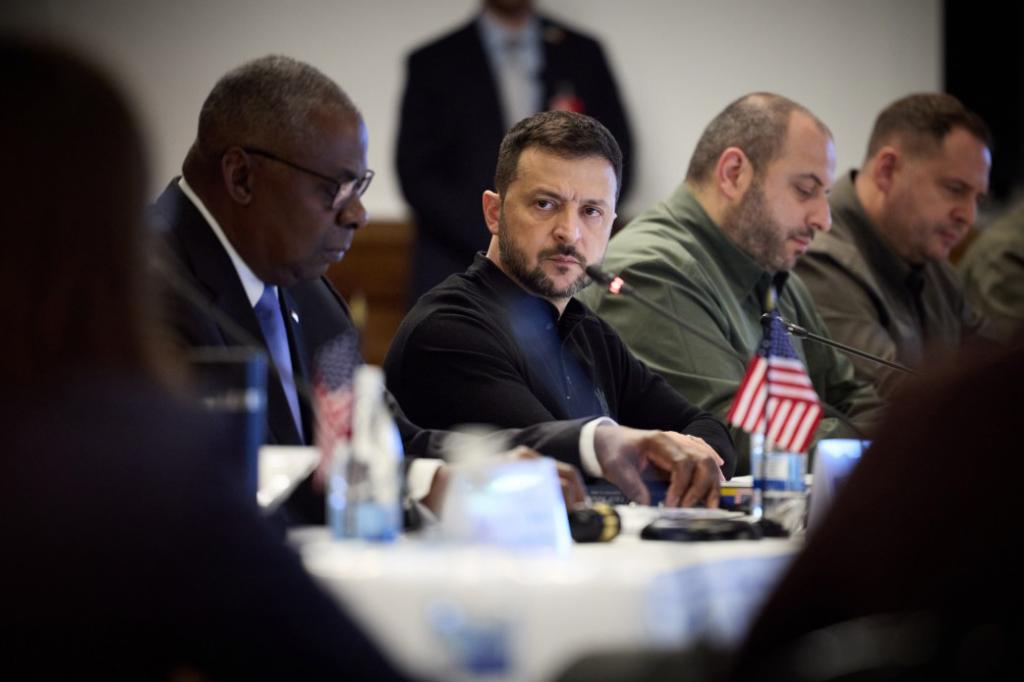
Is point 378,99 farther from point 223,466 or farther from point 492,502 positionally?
point 223,466

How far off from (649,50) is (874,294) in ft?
7.63

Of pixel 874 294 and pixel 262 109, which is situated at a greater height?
pixel 262 109

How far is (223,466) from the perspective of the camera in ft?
3.90

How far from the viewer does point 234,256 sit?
111 inches

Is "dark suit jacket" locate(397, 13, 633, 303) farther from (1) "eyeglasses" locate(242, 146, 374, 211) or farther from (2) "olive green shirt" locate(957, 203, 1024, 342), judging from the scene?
(1) "eyeglasses" locate(242, 146, 374, 211)

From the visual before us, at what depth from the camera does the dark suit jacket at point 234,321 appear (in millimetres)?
2443

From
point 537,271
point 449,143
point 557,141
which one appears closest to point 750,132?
point 557,141

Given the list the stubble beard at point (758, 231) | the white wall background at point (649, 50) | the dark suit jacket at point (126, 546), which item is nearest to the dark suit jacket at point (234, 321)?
the dark suit jacket at point (126, 546)

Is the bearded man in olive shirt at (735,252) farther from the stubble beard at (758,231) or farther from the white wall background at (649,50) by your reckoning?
the white wall background at (649,50)

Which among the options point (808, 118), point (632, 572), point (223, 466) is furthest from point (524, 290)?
point (223, 466)

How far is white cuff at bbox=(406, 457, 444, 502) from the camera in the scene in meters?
2.11

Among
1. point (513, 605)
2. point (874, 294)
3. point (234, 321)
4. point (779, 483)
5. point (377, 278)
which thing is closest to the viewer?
point (513, 605)

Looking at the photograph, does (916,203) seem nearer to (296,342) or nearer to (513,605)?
(296,342)

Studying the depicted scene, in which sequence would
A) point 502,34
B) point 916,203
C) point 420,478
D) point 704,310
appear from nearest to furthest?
point 420,478, point 704,310, point 916,203, point 502,34
